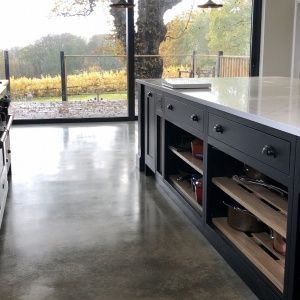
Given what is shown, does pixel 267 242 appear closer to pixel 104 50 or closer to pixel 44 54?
pixel 104 50

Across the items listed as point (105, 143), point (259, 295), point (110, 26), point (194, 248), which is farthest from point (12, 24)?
point (259, 295)

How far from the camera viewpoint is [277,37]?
24.8ft

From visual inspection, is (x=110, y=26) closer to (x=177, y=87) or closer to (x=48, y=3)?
(x=48, y=3)

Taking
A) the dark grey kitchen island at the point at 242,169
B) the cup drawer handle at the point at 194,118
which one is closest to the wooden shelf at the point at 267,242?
the dark grey kitchen island at the point at 242,169

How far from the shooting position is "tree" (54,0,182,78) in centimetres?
698

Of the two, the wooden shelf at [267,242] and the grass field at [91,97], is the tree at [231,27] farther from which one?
the wooden shelf at [267,242]

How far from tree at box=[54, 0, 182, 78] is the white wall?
1.49 metres

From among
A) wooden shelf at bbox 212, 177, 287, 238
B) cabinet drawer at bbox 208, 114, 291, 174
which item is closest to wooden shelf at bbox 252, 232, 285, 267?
wooden shelf at bbox 212, 177, 287, 238

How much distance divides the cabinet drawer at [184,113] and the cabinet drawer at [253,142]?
0.18 m

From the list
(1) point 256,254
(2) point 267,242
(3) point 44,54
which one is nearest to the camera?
(1) point 256,254

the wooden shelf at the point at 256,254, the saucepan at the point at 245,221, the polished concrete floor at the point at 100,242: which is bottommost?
the polished concrete floor at the point at 100,242

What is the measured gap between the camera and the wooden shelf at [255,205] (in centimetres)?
205

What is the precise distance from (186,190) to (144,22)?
4503 mm

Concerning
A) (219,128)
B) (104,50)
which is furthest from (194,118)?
(104,50)
